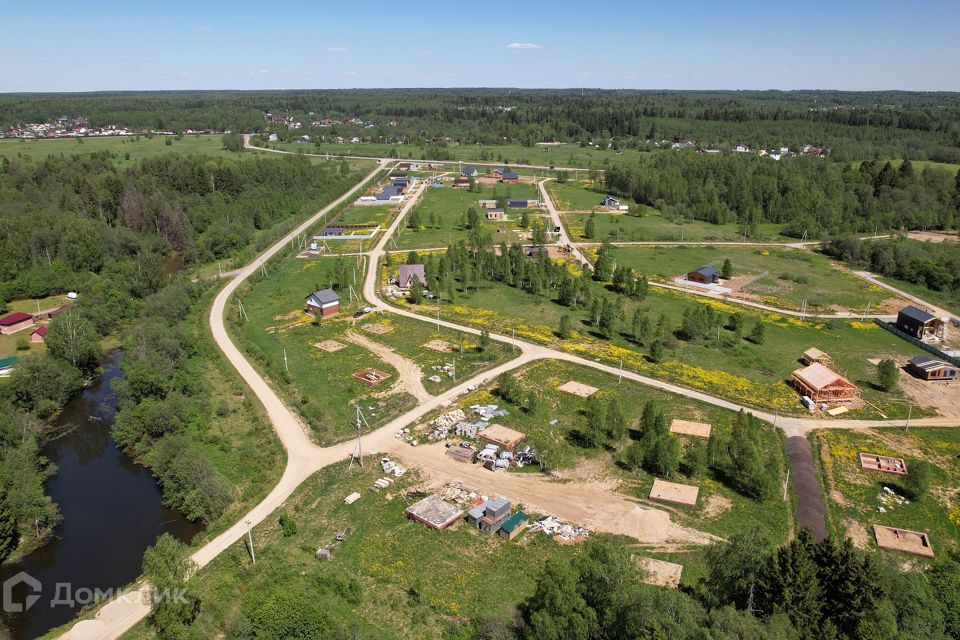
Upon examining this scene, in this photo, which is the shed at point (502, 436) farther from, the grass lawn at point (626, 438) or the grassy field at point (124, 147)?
the grassy field at point (124, 147)

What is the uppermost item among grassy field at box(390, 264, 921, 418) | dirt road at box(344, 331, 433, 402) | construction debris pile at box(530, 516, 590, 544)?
grassy field at box(390, 264, 921, 418)

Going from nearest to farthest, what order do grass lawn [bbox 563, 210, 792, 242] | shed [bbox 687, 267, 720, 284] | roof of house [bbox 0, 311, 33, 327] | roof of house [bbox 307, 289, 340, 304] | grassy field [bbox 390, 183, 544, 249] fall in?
roof of house [bbox 0, 311, 33, 327] < roof of house [bbox 307, 289, 340, 304] < shed [bbox 687, 267, 720, 284] < grassy field [bbox 390, 183, 544, 249] < grass lawn [bbox 563, 210, 792, 242]

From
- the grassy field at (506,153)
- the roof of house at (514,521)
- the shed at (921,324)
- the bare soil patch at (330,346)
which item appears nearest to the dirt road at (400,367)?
the bare soil patch at (330,346)

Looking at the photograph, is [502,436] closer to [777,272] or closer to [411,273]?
[411,273]

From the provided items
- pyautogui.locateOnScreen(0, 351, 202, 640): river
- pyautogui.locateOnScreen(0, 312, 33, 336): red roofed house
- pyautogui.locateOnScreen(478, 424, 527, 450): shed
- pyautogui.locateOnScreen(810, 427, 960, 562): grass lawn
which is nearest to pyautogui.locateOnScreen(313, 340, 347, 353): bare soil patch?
pyautogui.locateOnScreen(0, 351, 202, 640): river

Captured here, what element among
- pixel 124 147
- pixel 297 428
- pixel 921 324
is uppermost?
pixel 124 147
